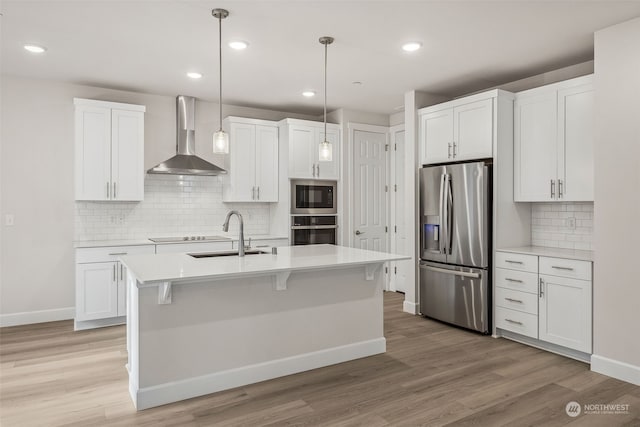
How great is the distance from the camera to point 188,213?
214 inches

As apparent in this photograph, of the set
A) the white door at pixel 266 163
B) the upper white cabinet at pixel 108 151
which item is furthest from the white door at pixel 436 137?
the upper white cabinet at pixel 108 151

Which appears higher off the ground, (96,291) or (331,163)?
(331,163)

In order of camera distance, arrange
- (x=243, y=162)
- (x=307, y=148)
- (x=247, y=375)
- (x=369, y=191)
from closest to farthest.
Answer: (x=247, y=375)
(x=243, y=162)
(x=307, y=148)
(x=369, y=191)

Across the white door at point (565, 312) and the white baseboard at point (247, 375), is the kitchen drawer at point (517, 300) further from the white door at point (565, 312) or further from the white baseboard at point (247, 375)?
the white baseboard at point (247, 375)

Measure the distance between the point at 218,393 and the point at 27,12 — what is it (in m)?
3.02

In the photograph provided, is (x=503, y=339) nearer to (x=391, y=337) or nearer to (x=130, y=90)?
(x=391, y=337)

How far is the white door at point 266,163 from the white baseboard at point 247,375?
103 inches

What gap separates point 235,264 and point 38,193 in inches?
121

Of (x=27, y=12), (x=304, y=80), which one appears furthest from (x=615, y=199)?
(x=27, y=12)

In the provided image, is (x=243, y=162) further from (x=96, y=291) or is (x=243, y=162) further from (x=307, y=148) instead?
(x=96, y=291)

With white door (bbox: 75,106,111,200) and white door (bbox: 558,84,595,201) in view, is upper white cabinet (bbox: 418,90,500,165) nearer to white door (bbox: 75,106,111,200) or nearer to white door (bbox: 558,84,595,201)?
white door (bbox: 558,84,595,201)

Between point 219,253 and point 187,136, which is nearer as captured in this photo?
point 219,253

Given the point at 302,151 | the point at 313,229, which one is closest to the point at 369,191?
the point at 313,229

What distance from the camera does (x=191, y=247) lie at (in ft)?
15.9
